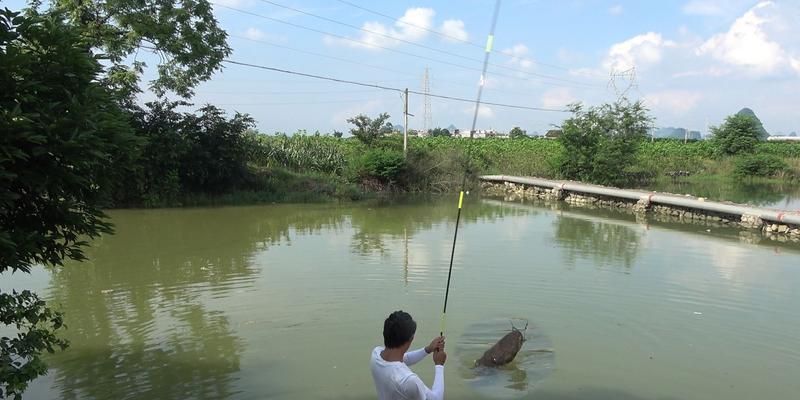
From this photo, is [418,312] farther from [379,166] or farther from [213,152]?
[379,166]

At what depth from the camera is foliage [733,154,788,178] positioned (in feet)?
130

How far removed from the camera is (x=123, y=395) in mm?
5422

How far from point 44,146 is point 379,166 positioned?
24.8 metres

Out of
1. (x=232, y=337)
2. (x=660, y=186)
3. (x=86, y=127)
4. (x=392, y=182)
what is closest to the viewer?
(x=86, y=127)

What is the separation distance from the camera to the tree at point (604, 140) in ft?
104

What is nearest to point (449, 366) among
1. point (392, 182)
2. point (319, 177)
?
point (319, 177)

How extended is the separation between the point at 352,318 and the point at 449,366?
198cm

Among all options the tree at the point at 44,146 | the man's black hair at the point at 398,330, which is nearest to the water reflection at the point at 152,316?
the tree at the point at 44,146

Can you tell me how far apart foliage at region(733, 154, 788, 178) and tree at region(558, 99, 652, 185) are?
43.2 ft

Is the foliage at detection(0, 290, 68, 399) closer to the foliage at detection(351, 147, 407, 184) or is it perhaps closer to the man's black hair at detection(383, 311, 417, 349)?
the man's black hair at detection(383, 311, 417, 349)

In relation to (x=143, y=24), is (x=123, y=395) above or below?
below

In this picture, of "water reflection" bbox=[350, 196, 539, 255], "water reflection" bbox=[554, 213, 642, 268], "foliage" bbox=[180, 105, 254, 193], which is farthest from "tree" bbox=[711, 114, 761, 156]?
"foliage" bbox=[180, 105, 254, 193]

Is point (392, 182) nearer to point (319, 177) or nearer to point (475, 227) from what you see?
point (319, 177)

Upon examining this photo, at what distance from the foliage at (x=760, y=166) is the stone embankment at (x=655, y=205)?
65.7 ft
